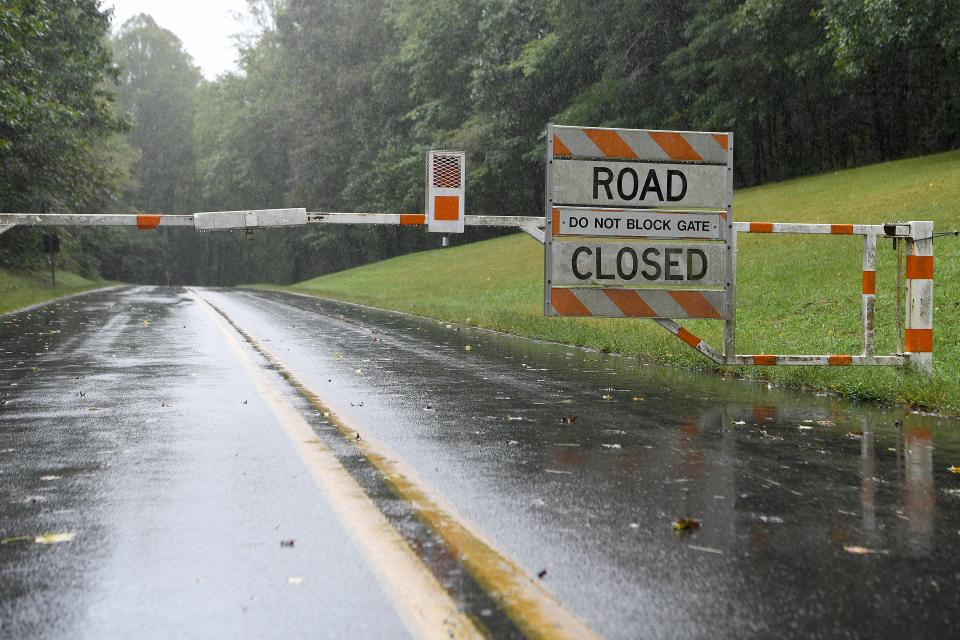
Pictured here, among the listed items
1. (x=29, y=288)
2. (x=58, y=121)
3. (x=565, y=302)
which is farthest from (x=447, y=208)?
(x=29, y=288)

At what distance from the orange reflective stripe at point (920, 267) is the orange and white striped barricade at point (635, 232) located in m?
1.69

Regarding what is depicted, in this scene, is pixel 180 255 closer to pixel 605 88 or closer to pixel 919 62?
pixel 605 88

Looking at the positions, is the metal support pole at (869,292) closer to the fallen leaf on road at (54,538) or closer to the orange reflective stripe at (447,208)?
the orange reflective stripe at (447,208)

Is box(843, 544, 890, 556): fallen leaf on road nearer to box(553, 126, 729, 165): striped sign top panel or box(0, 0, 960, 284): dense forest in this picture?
box(553, 126, 729, 165): striped sign top panel

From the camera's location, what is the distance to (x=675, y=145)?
35.2 ft

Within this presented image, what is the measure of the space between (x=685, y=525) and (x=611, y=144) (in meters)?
6.40

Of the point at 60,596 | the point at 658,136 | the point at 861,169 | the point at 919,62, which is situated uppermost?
the point at 919,62

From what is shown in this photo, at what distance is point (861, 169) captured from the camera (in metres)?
39.0

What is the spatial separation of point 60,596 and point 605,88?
47865 mm

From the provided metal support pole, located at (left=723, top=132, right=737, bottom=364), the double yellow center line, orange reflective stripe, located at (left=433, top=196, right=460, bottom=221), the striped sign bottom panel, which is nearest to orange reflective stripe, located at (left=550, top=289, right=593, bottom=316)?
the striped sign bottom panel

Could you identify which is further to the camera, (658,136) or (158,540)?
(658,136)

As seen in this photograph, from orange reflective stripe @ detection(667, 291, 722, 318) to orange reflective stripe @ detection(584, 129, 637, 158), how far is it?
147cm

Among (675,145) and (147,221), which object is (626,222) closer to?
(675,145)

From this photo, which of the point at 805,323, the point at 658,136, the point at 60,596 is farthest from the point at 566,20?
the point at 60,596
